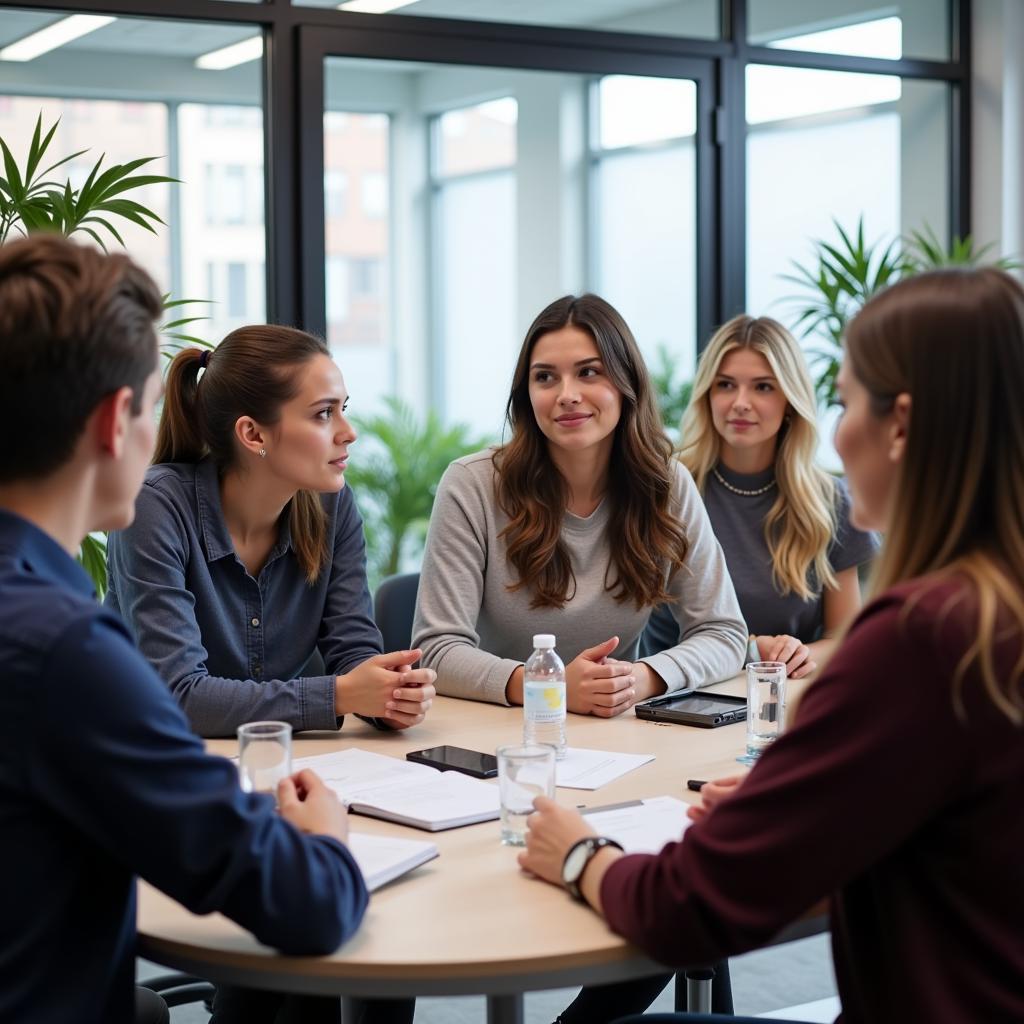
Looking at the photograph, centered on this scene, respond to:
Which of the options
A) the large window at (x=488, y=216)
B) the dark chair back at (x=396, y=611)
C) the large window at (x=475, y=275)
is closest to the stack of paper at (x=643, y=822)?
the dark chair back at (x=396, y=611)

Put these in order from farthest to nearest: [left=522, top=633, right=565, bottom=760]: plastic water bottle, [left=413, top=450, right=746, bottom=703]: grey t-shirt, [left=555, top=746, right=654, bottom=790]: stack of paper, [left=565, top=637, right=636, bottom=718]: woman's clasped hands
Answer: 1. [left=413, top=450, right=746, bottom=703]: grey t-shirt
2. [left=565, top=637, right=636, bottom=718]: woman's clasped hands
3. [left=522, top=633, right=565, bottom=760]: plastic water bottle
4. [left=555, top=746, right=654, bottom=790]: stack of paper

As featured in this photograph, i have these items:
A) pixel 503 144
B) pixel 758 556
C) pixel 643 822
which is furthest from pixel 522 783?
pixel 503 144

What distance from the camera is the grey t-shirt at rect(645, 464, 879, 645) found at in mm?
3033

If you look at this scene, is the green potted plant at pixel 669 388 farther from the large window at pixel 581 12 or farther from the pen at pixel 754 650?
the pen at pixel 754 650

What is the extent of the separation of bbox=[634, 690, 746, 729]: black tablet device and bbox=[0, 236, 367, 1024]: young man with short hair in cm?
104

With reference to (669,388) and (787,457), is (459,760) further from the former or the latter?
(669,388)

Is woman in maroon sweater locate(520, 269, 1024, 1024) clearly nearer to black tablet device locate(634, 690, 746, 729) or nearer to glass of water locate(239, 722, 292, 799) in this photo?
glass of water locate(239, 722, 292, 799)

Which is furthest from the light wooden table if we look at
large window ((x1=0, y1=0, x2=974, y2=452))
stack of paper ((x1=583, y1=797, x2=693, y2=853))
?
large window ((x1=0, y1=0, x2=974, y2=452))

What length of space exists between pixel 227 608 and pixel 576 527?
727 mm

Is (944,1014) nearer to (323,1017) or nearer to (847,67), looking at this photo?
(323,1017)

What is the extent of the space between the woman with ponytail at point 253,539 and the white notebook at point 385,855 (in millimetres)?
566

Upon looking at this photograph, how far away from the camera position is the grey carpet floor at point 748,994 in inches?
120

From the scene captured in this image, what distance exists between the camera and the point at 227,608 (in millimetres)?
2336

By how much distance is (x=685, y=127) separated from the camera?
4.87 metres
